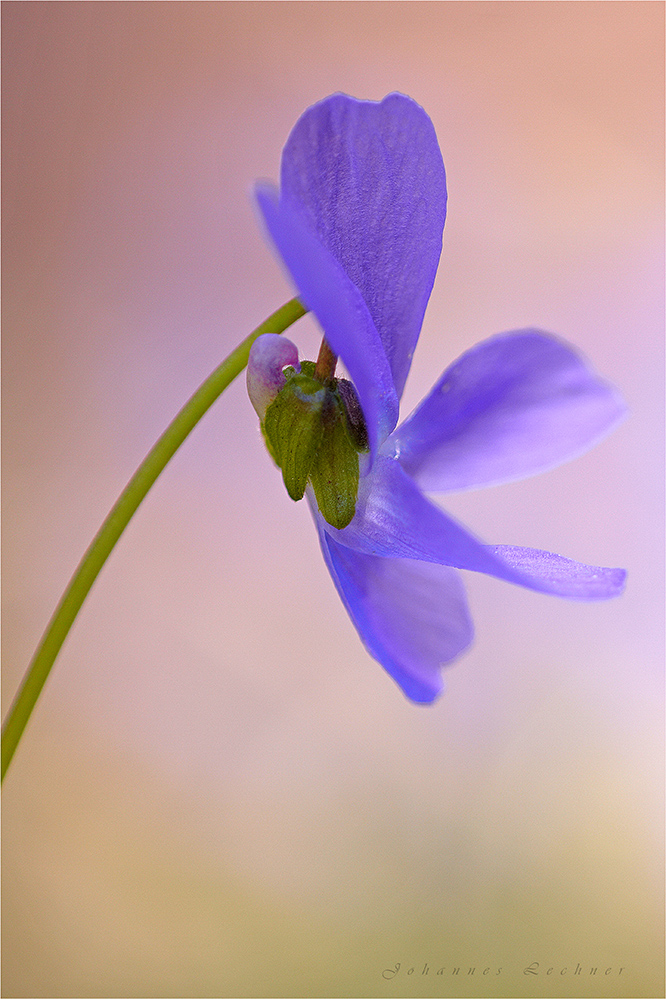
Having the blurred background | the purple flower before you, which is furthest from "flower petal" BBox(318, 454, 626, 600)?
the blurred background

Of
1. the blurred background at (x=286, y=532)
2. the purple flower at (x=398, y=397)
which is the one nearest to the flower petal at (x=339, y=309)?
the purple flower at (x=398, y=397)

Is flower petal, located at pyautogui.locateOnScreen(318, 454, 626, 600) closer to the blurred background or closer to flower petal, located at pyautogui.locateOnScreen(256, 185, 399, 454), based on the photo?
flower petal, located at pyautogui.locateOnScreen(256, 185, 399, 454)

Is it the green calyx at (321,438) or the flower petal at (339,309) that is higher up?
the flower petal at (339,309)

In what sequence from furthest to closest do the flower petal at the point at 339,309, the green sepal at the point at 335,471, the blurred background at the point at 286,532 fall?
the blurred background at the point at 286,532 < the green sepal at the point at 335,471 < the flower petal at the point at 339,309

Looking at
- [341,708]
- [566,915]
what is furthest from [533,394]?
[566,915]

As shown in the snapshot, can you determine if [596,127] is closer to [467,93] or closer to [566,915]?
[467,93]

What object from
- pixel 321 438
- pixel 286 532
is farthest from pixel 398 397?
pixel 286 532

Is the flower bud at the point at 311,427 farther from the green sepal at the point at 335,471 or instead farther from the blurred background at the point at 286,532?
the blurred background at the point at 286,532
